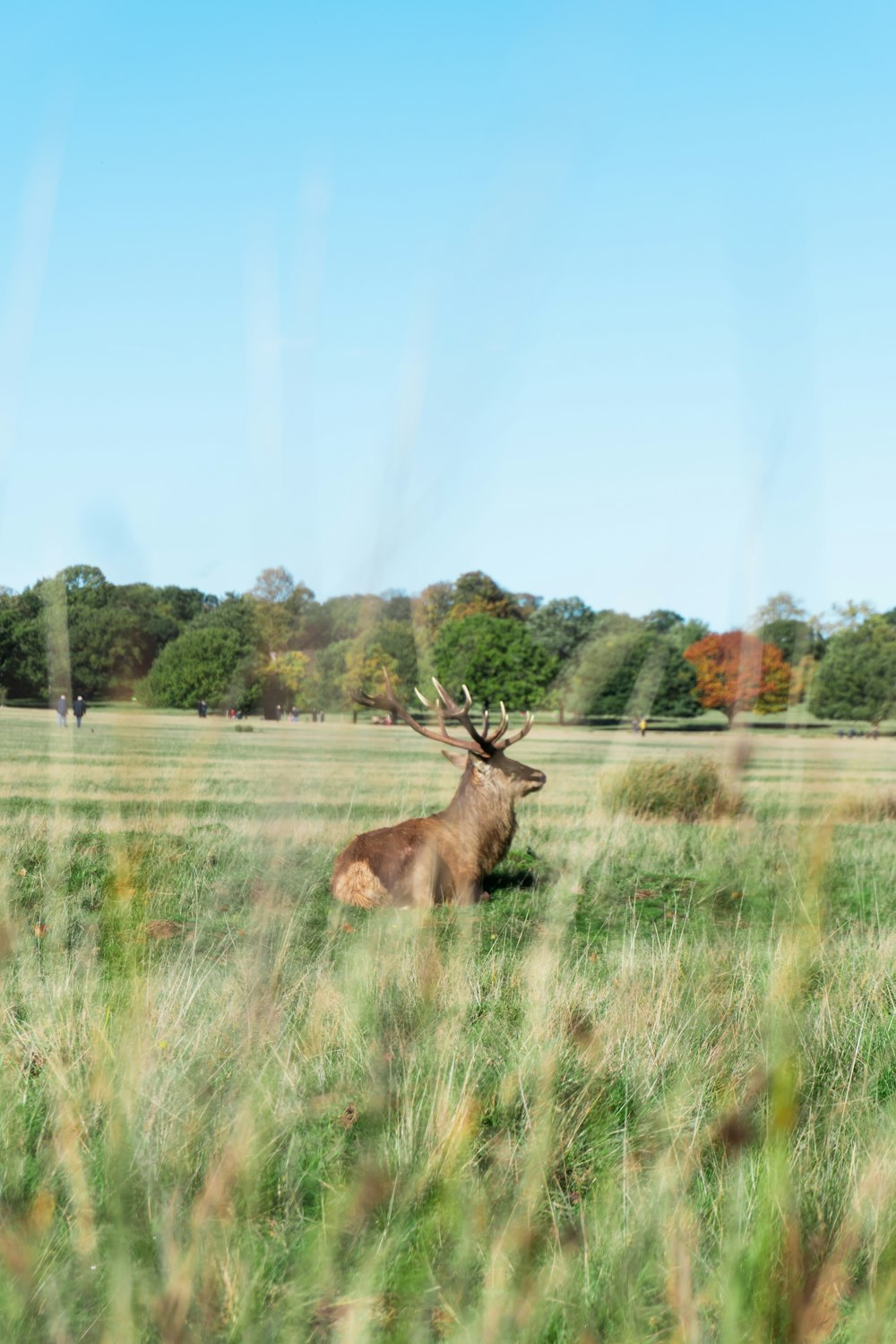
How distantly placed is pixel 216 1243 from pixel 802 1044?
2332 millimetres

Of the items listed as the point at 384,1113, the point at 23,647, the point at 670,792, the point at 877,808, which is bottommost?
the point at 877,808

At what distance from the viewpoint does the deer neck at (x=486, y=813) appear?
947 cm

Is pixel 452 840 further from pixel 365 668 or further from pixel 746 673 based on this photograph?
pixel 365 668

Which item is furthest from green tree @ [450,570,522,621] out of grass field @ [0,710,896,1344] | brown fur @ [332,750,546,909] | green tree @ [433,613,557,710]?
brown fur @ [332,750,546,909]

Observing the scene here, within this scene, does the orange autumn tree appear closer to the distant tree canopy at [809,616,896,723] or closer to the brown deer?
the distant tree canopy at [809,616,896,723]

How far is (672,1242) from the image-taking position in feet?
8.98

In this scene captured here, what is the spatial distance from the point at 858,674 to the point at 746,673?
123 centimetres

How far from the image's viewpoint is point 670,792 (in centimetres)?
1584

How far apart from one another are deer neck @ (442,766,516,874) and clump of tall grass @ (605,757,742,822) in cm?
630

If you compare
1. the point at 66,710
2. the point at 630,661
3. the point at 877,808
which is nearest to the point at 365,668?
the point at 66,710

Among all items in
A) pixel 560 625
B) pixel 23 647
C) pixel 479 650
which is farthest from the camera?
pixel 560 625

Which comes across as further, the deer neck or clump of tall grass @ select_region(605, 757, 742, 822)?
clump of tall grass @ select_region(605, 757, 742, 822)

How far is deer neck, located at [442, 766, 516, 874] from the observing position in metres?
9.47

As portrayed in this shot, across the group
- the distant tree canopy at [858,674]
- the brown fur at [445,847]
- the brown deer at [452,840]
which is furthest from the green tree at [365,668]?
the brown deer at [452,840]
